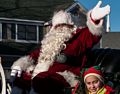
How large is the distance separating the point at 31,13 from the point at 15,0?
138 centimetres

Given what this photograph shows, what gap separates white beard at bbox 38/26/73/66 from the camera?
210 inches

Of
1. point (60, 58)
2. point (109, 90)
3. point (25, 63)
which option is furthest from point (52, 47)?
point (109, 90)

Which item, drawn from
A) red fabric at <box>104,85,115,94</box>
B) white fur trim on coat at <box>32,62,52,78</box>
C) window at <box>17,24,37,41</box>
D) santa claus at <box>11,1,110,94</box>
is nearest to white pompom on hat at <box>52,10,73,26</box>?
santa claus at <box>11,1,110,94</box>

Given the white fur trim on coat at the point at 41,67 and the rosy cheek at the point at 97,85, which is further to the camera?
the white fur trim on coat at the point at 41,67

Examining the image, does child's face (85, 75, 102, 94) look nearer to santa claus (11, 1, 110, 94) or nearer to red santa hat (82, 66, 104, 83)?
red santa hat (82, 66, 104, 83)

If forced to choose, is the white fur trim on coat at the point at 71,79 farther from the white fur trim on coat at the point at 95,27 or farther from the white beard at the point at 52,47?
the white fur trim on coat at the point at 95,27

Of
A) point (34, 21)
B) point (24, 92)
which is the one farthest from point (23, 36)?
point (24, 92)

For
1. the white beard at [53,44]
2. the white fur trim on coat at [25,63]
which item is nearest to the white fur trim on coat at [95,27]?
the white beard at [53,44]

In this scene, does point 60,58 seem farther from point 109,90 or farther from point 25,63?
point 109,90

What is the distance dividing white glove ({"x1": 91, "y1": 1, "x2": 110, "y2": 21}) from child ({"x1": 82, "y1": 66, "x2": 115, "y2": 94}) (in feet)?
2.48

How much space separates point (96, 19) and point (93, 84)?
1.05 m

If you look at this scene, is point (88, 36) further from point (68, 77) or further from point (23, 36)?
point (23, 36)

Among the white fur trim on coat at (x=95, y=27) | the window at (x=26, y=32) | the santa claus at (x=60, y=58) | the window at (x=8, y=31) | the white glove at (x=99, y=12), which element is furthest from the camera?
the window at (x=26, y=32)

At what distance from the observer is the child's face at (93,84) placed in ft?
14.0
